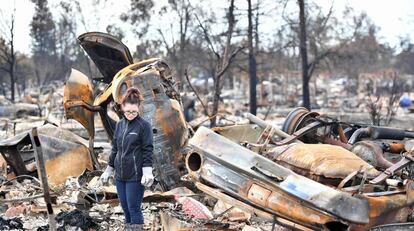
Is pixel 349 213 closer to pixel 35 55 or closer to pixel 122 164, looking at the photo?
pixel 122 164

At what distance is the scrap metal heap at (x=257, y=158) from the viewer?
4508 mm

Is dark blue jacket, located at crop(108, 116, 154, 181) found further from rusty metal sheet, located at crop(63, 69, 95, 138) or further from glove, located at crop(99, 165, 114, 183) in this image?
rusty metal sheet, located at crop(63, 69, 95, 138)

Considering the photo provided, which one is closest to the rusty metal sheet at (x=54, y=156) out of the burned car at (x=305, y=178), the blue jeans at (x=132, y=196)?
the blue jeans at (x=132, y=196)

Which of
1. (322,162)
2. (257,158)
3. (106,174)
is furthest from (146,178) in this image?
(322,162)

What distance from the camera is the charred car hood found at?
876cm

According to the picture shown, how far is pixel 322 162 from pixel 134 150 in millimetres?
1742

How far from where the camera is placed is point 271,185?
4.63 meters

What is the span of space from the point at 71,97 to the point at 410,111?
22435mm

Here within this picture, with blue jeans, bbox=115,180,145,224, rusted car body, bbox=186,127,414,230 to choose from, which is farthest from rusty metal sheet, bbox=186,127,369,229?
blue jeans, bbox=115,180,145,224

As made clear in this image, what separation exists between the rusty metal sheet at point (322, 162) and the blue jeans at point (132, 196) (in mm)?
1373

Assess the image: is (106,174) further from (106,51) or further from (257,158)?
(106,51)

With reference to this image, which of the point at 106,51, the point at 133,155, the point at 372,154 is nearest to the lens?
the point at 133,155

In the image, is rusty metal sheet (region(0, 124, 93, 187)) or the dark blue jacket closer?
the dark blue jacket

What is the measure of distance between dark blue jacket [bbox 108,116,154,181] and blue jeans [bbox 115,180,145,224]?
0.21 feet
